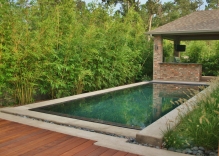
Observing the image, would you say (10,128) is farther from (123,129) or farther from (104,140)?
(123,129)

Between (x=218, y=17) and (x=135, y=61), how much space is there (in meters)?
5.02

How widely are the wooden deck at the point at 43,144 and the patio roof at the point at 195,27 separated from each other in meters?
9.11

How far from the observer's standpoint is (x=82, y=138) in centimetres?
345

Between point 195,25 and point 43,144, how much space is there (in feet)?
34.4

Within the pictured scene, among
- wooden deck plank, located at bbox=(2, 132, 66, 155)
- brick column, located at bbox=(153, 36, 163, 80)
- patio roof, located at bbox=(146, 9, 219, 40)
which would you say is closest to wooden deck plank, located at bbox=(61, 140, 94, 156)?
wooden deck plank, located at bbox=(2, 132, 66, 155)

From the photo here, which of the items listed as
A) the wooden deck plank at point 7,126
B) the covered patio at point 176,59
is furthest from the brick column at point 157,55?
the wooden deck plank at point 7,126

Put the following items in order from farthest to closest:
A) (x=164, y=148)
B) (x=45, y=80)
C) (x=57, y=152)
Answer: (x=45, y=80)
(x=164, y=148)
(x=57, y=152)

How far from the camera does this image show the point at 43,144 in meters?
3.20

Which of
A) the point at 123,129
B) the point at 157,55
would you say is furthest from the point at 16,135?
the point at 157,55

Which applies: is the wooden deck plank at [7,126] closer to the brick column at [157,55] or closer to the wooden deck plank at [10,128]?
the wooden deck plank at [10,128]

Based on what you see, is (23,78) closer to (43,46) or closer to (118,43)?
(43,46)

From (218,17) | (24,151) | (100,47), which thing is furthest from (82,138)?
(218,17)

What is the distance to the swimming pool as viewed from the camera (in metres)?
4.82

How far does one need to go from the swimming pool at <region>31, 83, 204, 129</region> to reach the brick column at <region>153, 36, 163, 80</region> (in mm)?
4605
